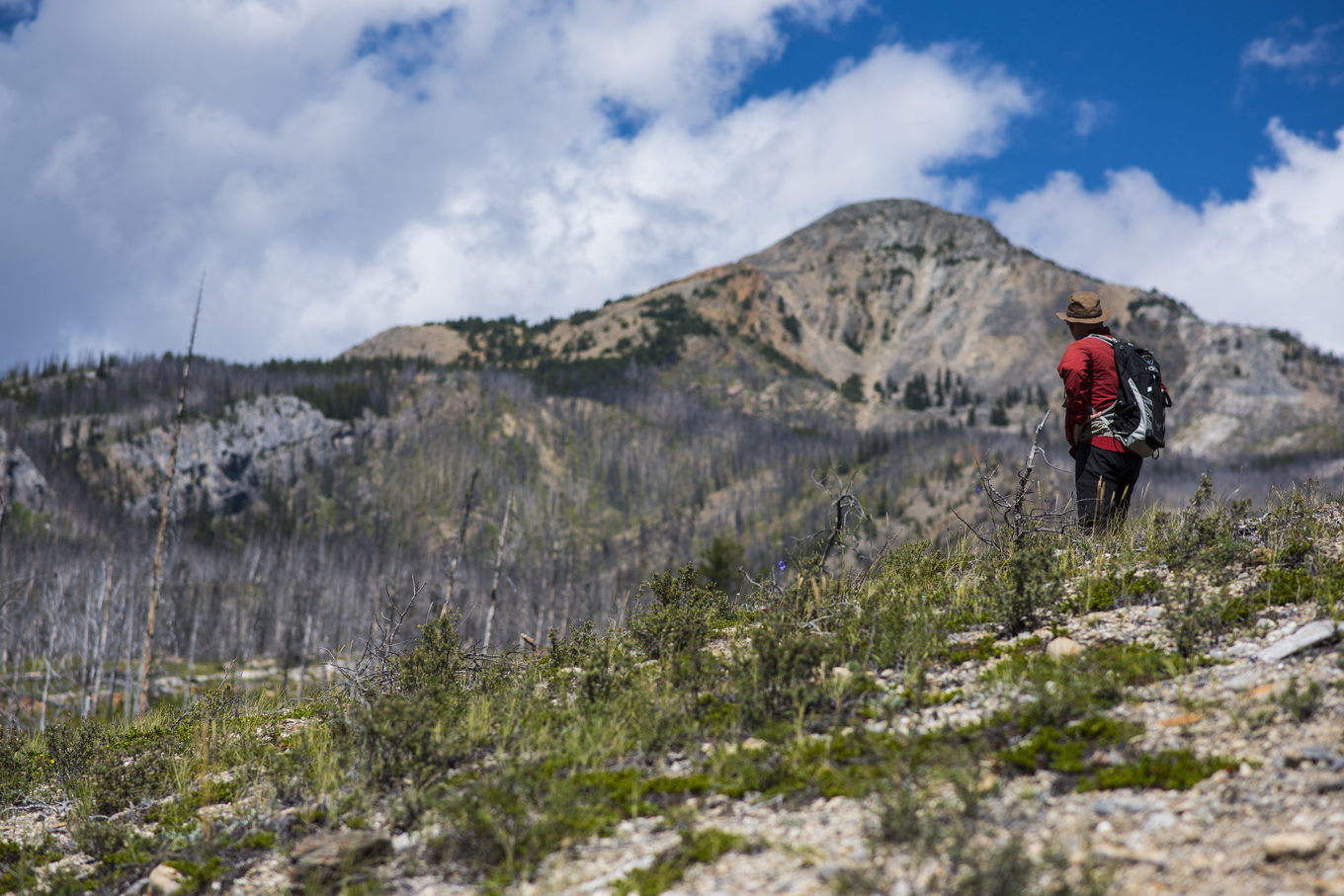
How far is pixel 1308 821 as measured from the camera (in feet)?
12.2

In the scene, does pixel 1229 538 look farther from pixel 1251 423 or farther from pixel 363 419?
pixel 1251 423

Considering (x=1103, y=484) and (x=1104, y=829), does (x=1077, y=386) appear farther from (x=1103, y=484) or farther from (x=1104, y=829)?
(x=1104, y=829)

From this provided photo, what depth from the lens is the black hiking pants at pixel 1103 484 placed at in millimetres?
8031

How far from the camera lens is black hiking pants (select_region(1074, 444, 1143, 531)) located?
26.3 feet

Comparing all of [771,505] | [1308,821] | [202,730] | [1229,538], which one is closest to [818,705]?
[1308,821]

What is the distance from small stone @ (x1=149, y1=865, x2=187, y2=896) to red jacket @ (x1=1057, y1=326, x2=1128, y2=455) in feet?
26.2

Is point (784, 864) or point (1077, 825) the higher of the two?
point (1077, 825)

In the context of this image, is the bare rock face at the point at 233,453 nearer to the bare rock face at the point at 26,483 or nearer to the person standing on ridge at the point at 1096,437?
the bare rock face at the point at 26,483

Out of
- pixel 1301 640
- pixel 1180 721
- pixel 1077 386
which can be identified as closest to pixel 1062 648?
pixel 1180 721

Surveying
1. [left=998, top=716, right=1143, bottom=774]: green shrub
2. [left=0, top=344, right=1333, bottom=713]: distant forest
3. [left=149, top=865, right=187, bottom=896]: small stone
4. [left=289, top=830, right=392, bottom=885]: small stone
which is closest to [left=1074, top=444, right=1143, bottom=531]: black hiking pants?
[left=998, top=716, right=1143, bottom=774]: green shrub

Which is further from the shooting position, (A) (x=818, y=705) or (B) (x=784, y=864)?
(A) (x=818, y=705)

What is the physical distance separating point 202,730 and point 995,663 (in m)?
6.84

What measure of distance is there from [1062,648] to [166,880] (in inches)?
243

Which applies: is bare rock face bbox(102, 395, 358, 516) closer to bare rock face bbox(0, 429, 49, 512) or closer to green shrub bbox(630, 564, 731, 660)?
bare rock face bbox(0, 429, 49, 512)
